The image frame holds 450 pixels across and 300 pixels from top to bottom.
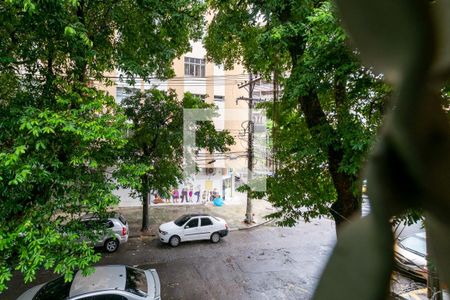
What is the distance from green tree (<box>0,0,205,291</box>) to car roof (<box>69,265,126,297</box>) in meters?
1.43

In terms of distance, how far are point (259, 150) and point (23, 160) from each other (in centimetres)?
733

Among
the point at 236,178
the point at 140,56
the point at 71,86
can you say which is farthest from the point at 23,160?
the point at 236,178

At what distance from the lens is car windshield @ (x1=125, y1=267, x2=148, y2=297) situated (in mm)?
5008

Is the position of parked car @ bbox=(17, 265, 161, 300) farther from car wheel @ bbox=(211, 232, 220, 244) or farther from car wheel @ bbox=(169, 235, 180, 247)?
car wheel @ bbox=(211, 232, 220, 244)

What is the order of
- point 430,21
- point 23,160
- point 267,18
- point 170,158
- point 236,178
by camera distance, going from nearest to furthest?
point 430,21 → point 23,160 → point 267,18 → point 170,158 → point 236,178

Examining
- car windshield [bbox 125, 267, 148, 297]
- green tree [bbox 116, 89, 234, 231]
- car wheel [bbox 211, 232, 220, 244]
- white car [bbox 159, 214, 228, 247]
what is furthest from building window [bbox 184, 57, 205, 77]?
car windshield [bbox 125, 267, 148, 297]

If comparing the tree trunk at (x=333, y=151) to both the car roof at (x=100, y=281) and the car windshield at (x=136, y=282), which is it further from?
the car roof at (x=100, y=281)

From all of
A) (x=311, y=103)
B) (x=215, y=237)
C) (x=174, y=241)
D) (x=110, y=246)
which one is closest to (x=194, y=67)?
(x=215, y=237)

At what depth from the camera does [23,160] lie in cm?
334

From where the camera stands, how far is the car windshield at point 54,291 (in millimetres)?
4744

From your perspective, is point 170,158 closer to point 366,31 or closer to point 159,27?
point 159,27

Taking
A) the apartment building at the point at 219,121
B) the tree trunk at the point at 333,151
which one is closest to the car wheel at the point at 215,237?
the apartment building at the point at 219,121

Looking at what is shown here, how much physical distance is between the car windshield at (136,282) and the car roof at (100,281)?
0.09 m

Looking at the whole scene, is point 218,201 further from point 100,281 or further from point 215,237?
point 100,281
